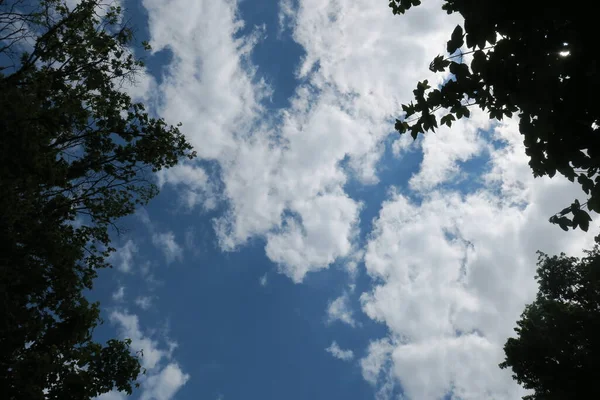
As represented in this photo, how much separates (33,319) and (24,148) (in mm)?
5462

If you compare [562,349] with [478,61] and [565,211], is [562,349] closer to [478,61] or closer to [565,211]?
[565,211]

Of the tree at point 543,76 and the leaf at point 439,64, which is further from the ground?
the leaf at point 439,64

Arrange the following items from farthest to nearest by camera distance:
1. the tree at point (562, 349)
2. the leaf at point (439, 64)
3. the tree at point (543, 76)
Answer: the tree at point (562, 349)
the leaf at point (439, 64)
the tree at point (543, 76)

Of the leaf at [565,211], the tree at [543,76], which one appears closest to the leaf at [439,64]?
the tree at [543,76]

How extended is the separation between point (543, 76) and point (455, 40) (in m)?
1.26

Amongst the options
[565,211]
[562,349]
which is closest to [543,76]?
[565,211]

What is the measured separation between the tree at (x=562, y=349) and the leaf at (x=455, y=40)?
53.8ft

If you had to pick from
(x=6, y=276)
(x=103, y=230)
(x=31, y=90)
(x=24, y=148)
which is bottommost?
(x=6, y=276)

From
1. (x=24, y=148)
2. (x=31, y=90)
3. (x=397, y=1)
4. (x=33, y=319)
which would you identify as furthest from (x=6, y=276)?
(x=397, y=1)

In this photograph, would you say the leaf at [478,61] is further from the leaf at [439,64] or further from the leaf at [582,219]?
the leaf at [582,219]

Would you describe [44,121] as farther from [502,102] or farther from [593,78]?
[593,78]

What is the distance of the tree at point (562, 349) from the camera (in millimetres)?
14688

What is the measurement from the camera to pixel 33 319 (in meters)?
10.1

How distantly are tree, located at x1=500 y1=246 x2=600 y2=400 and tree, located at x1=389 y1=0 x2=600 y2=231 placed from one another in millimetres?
14308
